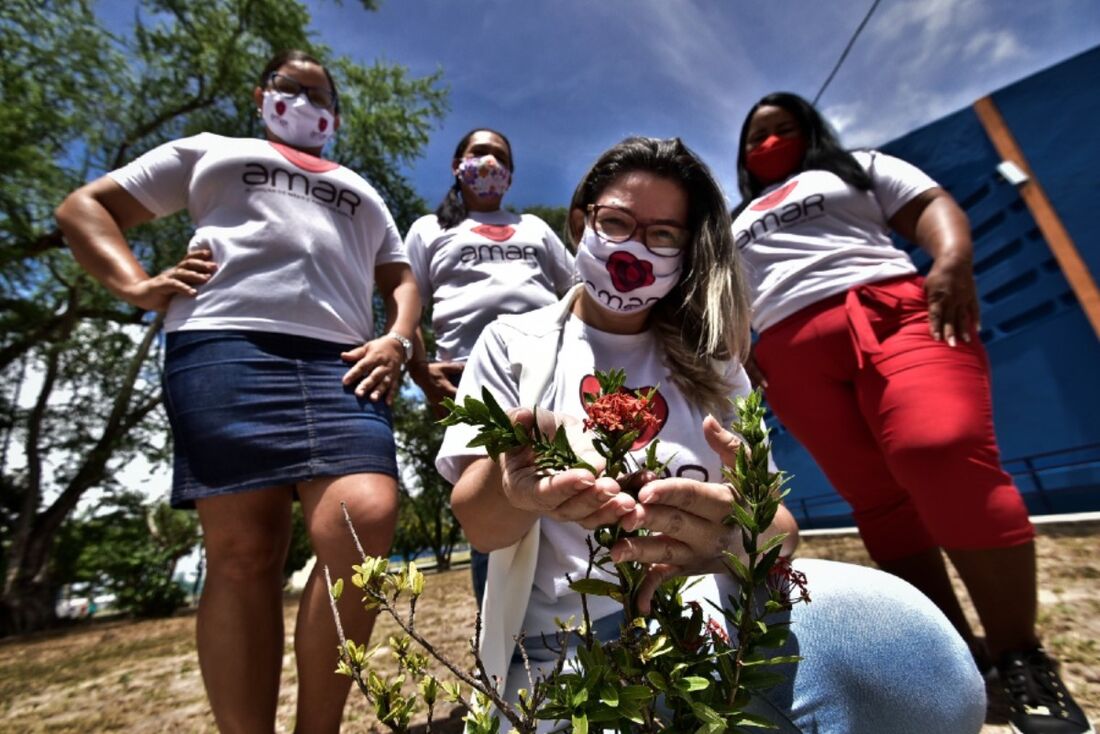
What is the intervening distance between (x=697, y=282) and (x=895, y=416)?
790 millimetres

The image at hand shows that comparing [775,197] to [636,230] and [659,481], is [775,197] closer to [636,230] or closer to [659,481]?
[636,230]

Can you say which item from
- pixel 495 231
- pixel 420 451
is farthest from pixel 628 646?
pixel 420 451

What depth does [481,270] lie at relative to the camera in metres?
2.26

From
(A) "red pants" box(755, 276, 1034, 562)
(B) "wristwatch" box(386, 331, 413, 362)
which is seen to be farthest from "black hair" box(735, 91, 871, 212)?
(B) "wristwatch" box(386, 331, 413, 362)

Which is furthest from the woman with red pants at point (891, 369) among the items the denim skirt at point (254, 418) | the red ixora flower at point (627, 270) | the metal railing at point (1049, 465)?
the metal railing at point (1049, 465)

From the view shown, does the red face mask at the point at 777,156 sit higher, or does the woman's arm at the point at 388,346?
the red face mask at the point at 777,156

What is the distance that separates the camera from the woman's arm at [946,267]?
1788mm

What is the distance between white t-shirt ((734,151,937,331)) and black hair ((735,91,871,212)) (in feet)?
0.15

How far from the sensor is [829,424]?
6.63 ft

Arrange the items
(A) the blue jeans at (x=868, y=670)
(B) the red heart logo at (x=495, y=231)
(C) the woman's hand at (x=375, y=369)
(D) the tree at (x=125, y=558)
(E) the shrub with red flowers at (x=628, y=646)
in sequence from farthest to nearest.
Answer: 1. (D) the tree at (x=125, y=558)
2. (B) the red heart logo at (x=495, y=231)
3. (C) the woman's hand at (x=375, y=369)
4. (A) the blue jeans at (x=868, y=670)
5. (E) the shrub with red flowers at (x=628, y=646)

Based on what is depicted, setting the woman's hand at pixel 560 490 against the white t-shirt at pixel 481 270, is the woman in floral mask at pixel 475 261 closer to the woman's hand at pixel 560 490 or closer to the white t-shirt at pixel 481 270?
the white t-shirt at pixel 481 270

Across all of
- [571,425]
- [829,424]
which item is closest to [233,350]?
[571,425]

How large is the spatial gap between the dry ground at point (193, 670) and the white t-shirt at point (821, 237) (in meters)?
1.37

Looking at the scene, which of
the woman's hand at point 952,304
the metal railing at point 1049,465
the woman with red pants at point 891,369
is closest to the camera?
the woman with red pants at point 891,369
